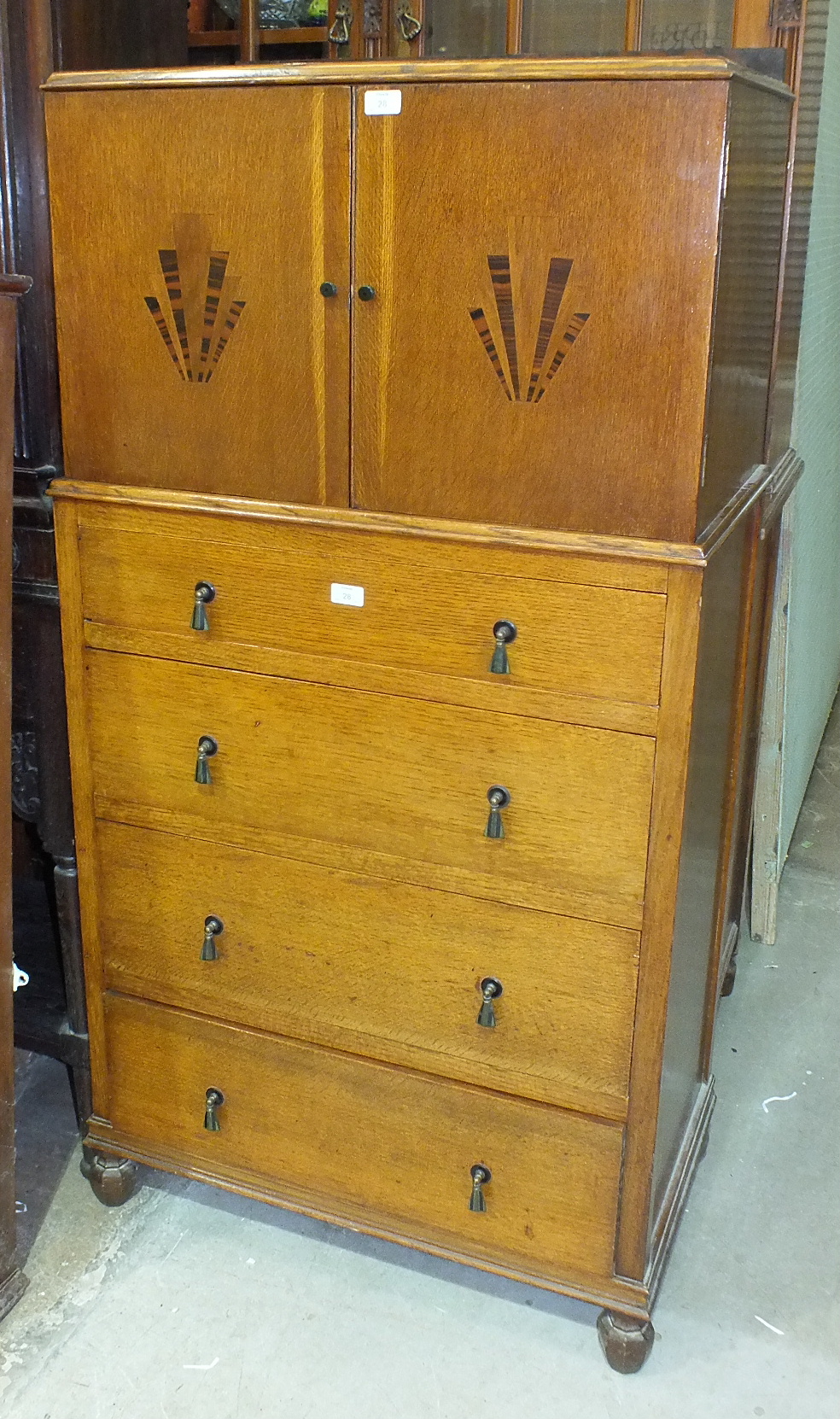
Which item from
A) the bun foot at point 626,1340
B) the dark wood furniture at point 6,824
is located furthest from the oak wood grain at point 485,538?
the bun foot at point 626,1340

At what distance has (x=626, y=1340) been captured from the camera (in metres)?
1.75

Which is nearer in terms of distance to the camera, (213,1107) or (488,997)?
(488,997)

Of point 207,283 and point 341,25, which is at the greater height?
point 341,25

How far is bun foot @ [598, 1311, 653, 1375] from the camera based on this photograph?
1753 mm

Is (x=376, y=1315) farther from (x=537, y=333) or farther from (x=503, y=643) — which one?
(x=537, y=333)

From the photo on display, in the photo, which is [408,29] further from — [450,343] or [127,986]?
[127,986]

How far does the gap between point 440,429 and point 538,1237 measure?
43.2 inches

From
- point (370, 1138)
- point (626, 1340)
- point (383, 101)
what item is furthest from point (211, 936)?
point (383, 101)

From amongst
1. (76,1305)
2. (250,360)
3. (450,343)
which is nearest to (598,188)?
(450,343)

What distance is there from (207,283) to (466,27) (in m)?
0.72

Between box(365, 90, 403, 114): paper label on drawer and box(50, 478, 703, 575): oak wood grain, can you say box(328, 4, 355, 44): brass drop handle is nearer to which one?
box(365, 90, 403, 114): paper label on drawer

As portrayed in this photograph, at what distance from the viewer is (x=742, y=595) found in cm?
184

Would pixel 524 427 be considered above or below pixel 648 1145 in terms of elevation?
above

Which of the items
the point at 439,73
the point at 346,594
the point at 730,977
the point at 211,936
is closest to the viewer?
the point at 439,73
